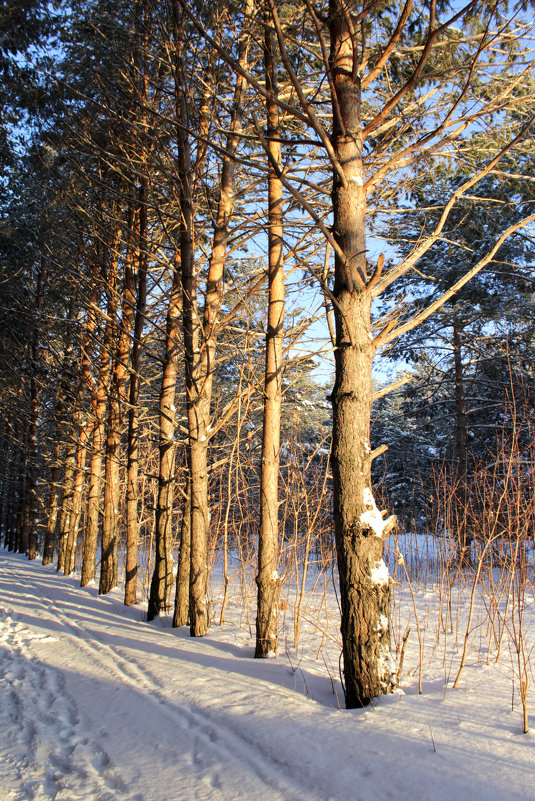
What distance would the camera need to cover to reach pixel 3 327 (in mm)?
16359

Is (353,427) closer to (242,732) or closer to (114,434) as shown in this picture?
(242,732)

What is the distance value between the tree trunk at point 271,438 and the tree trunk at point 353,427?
1530 mm

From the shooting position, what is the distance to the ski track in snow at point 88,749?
2.53 meters

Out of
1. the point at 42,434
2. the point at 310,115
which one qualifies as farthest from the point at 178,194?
the point at 42,434

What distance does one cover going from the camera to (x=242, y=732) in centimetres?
302

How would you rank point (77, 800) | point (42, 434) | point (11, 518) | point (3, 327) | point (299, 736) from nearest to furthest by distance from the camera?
point (77, 800) < point (299, 736) < point (3, 327) < point (42, 434) < point (11, 518)

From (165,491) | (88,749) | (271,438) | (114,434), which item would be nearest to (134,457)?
(114,434)

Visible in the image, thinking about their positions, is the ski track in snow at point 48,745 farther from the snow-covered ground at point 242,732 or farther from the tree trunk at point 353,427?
the tree trunk at point 353,427

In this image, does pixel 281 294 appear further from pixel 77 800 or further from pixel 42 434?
pixel 42 434

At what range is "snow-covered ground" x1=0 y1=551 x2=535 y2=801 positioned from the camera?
2.40 m

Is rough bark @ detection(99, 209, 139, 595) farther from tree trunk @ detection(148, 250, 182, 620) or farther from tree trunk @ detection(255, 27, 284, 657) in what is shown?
tree trunk @ detection(255, 27, 284, 657)

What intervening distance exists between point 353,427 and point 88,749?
8.28 ft

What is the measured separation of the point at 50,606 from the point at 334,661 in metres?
5.56

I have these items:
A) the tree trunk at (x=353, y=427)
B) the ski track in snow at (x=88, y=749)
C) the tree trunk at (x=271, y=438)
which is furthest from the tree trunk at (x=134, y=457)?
the tree trunk at (x=353, y=427)
